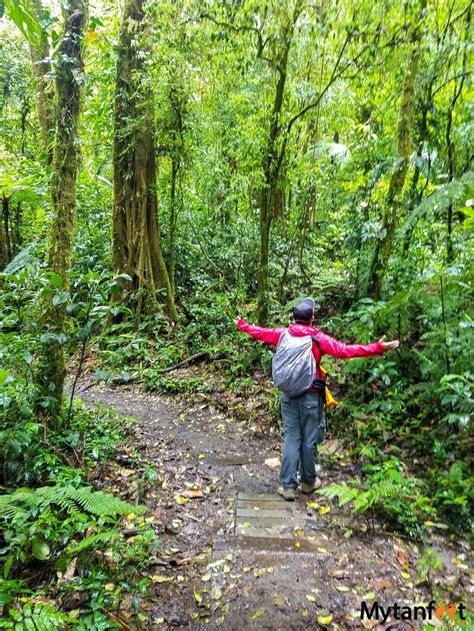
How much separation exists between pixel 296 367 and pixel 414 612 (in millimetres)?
2241

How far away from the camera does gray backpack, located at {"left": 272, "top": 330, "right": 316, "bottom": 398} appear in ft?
14.6

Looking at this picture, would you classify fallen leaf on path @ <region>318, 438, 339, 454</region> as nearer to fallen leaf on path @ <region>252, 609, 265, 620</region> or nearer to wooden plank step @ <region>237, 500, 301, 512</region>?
wooden plank step @ <region>237, 500, 301, 512</region>

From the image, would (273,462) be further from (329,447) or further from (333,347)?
(333,347)

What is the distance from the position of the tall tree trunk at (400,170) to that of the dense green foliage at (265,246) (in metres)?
0.03

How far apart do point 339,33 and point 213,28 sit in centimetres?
205

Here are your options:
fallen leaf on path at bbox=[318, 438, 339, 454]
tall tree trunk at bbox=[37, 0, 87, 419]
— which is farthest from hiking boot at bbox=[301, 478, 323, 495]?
tall tree trunk at bbox=[37, 0, 87, 419]

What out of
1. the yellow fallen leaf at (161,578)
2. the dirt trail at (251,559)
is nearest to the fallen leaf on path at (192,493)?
the dirt trail at (251,559)

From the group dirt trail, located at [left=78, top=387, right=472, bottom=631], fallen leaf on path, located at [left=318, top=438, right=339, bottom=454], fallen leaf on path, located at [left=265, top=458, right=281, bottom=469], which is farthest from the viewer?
fallen leaf on path, located at [left=318, top=438, right=339, bottom=454]

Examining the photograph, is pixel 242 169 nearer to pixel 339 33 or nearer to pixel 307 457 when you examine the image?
pixel 339 33

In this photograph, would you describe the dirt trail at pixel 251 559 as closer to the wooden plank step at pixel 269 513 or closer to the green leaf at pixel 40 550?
the wooden plank step at pixel 269 513

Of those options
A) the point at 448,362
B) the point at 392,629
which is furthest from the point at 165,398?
the point at 392,629

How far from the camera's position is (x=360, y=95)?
7934mm

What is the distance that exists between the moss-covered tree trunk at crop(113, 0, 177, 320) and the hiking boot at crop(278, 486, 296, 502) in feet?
20.1

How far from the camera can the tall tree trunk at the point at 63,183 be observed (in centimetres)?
452
